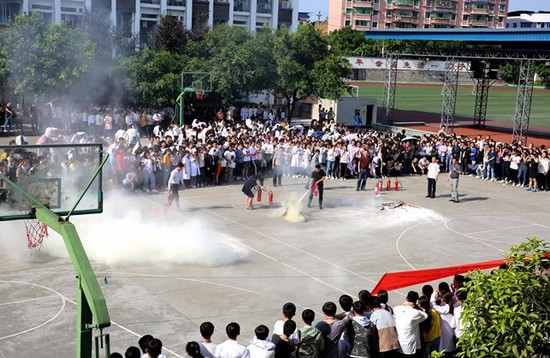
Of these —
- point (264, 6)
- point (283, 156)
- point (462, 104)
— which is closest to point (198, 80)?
point (283, 156)

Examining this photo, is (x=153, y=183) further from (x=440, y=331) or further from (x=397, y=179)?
(x=440, y=331)

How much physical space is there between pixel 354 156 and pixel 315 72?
13.3 meters

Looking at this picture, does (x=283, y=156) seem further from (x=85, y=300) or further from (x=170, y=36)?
(x=85, y=300)

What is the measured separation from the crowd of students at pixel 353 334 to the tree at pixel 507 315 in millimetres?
1689

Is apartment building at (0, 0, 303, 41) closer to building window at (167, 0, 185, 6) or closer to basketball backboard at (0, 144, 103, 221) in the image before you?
building window at (167, 0, 185, 6)

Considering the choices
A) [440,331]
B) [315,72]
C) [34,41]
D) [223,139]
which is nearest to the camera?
[440,331]

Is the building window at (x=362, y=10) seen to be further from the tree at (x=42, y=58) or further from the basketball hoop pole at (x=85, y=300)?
the basketball hoop pole at (x=85, y=300)

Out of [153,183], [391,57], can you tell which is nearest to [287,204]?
[153,183]

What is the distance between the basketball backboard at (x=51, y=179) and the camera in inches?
417

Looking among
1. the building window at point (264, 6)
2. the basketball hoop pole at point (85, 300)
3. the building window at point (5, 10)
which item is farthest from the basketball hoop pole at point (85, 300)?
the building window at point (264, 6)

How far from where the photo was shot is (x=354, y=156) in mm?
28672

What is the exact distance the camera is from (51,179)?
39.6 feet

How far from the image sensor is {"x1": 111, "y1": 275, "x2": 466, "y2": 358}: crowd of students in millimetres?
9211

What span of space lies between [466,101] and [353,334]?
6539cm
